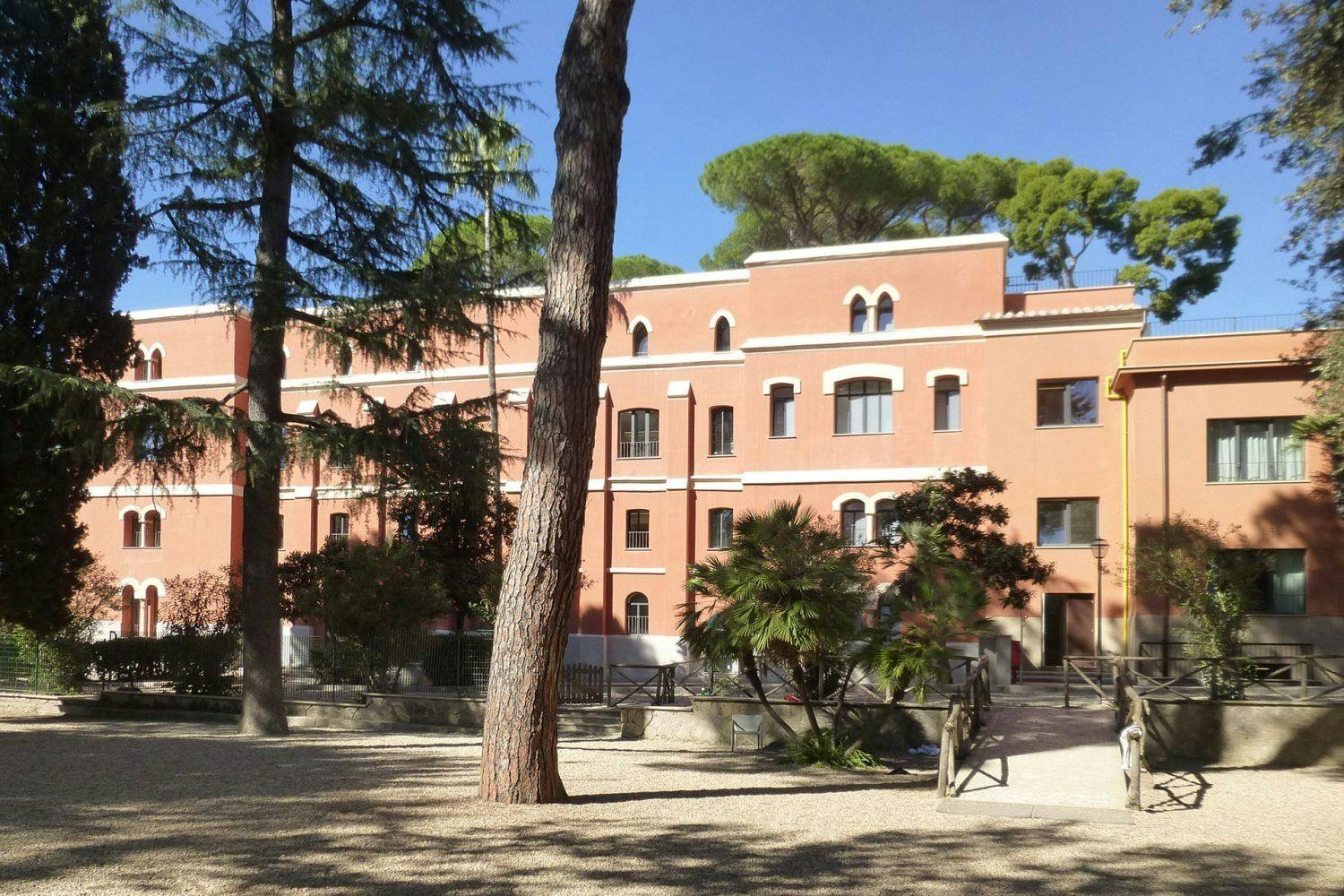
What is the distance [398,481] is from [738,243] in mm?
26589

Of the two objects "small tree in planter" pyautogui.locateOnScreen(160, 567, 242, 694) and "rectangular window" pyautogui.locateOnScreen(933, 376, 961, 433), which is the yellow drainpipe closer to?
"rectangular window" pyautogui.locateOnScreen(933, 376, 961, 433)

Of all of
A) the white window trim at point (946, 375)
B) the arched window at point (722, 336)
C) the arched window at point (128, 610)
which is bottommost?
the arched window at point (128, 610)

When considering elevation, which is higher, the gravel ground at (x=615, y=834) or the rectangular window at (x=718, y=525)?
the rectangular window at (x=718, y=525)

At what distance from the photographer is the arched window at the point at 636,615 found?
3025 centimetres

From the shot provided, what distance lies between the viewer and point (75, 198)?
600 inches

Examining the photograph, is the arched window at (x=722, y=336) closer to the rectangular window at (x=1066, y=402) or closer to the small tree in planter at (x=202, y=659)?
the rectangular window at (x=1066, y=402)

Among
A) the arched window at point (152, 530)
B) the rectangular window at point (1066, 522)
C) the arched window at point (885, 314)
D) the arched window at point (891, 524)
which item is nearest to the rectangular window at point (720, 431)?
the arched window at point (885, 314)

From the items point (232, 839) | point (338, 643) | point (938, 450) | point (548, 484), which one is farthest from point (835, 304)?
point (232, 839)

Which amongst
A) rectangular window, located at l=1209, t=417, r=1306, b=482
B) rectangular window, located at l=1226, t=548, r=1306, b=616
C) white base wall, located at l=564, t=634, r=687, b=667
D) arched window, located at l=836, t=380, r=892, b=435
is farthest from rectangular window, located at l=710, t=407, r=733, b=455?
rectangular window, located at l=1226, t=548, r=1306, b=616

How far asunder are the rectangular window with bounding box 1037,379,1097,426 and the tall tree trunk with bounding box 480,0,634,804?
59.8 ft

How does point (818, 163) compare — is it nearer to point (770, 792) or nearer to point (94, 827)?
point (770, 792)

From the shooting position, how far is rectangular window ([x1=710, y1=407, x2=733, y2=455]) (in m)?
30.2

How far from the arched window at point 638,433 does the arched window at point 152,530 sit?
16.0m

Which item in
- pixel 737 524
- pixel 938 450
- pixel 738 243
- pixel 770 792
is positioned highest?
pixel 738 243
